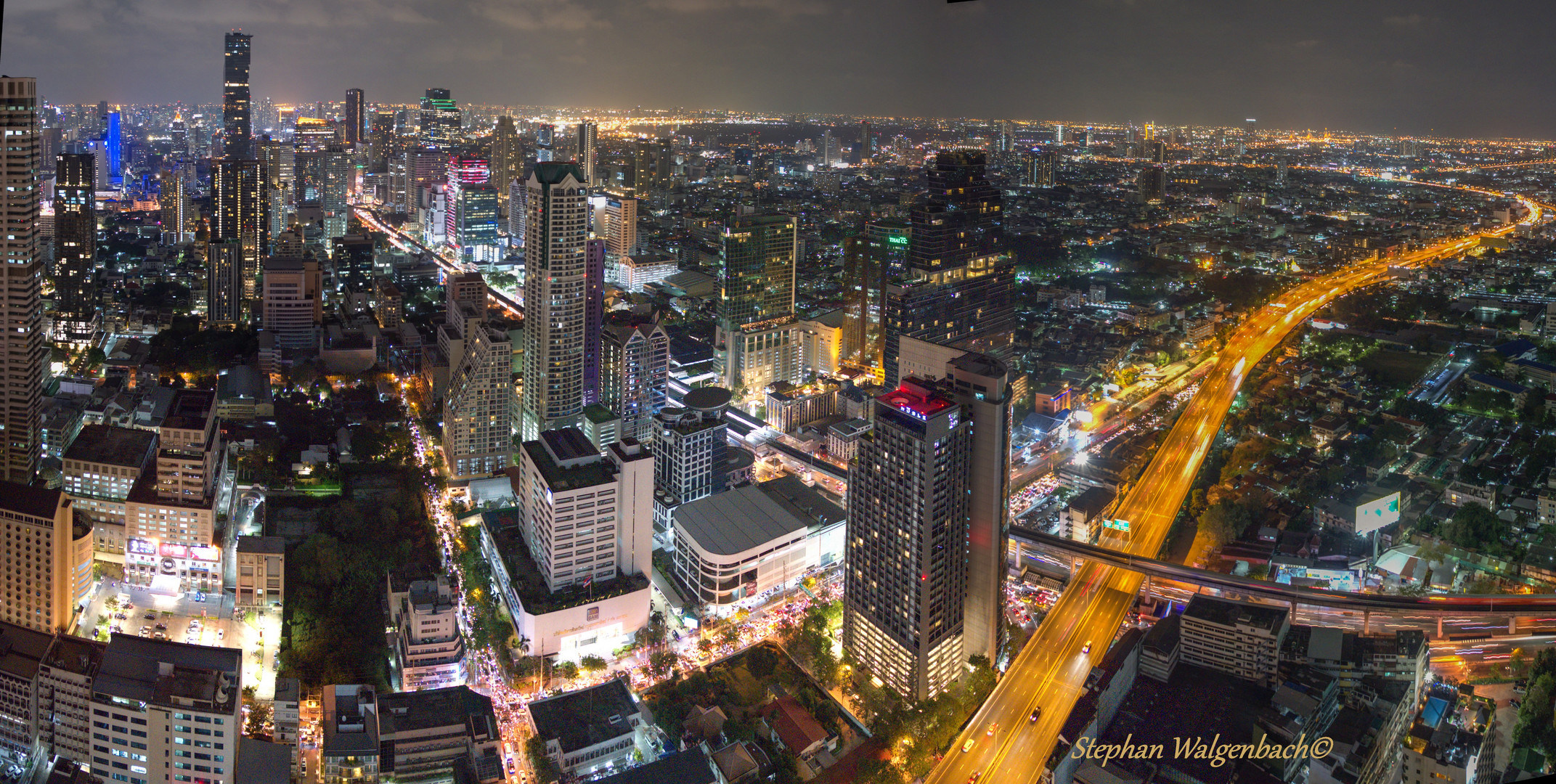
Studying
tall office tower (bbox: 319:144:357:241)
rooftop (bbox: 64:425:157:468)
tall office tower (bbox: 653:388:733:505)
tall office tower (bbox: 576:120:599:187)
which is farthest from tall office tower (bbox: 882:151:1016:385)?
tall office tower (bbox: 319:144:357:241)

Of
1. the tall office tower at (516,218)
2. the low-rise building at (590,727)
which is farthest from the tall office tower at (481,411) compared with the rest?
the tall office tower at (516,218)

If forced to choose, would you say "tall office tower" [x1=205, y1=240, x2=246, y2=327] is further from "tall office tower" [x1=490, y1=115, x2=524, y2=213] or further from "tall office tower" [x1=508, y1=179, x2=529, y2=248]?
"tall office tower" [x1=508, y1=179, x2=529, y2=248]

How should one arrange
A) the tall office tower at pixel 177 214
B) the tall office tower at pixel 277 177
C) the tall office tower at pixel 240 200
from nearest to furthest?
the tall office tower at pixel 240 200
the tall office tower at pixel 277 177
the tall office tower at pixel 177 214

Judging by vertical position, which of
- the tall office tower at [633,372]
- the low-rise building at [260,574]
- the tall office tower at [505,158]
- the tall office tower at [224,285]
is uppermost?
the tall office tower at [505,158]

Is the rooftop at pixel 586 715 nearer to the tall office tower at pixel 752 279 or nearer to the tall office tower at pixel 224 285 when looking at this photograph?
the tall office tower at pixel 752 279

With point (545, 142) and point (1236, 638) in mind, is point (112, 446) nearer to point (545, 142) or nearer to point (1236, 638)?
point (545, 142)
